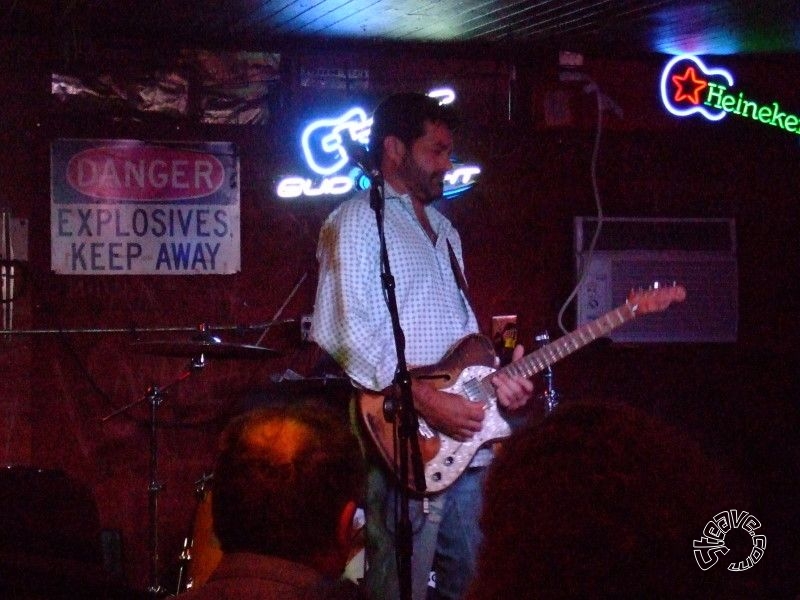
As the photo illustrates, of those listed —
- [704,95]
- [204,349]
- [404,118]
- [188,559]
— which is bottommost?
[188,559]

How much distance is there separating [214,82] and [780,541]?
4538mm

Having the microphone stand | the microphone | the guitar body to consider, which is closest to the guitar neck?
the guitar body

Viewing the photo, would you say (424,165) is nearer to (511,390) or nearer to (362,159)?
(362,159)

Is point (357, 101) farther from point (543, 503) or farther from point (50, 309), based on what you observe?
point (543, 503)

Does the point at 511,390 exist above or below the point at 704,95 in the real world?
below

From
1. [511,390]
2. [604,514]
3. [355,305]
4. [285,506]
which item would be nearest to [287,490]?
[285,506]

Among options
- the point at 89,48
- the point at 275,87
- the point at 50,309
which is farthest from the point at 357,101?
the point at 50,309

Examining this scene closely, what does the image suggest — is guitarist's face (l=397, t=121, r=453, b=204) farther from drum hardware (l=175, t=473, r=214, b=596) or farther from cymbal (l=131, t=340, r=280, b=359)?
drum hardware (l=175, t=473, r=214, b=596)

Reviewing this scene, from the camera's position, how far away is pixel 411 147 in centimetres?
397

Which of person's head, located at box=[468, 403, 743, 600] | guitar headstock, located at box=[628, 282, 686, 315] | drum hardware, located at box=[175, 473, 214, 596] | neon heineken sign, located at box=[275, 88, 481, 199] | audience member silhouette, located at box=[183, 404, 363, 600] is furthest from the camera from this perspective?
neon heineken sign, located at box=[275, 88, 481, 199]

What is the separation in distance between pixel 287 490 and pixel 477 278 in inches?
175

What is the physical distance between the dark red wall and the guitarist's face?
2097 millimetres

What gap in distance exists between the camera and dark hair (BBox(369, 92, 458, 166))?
13.0 ft

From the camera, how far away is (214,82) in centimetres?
588
